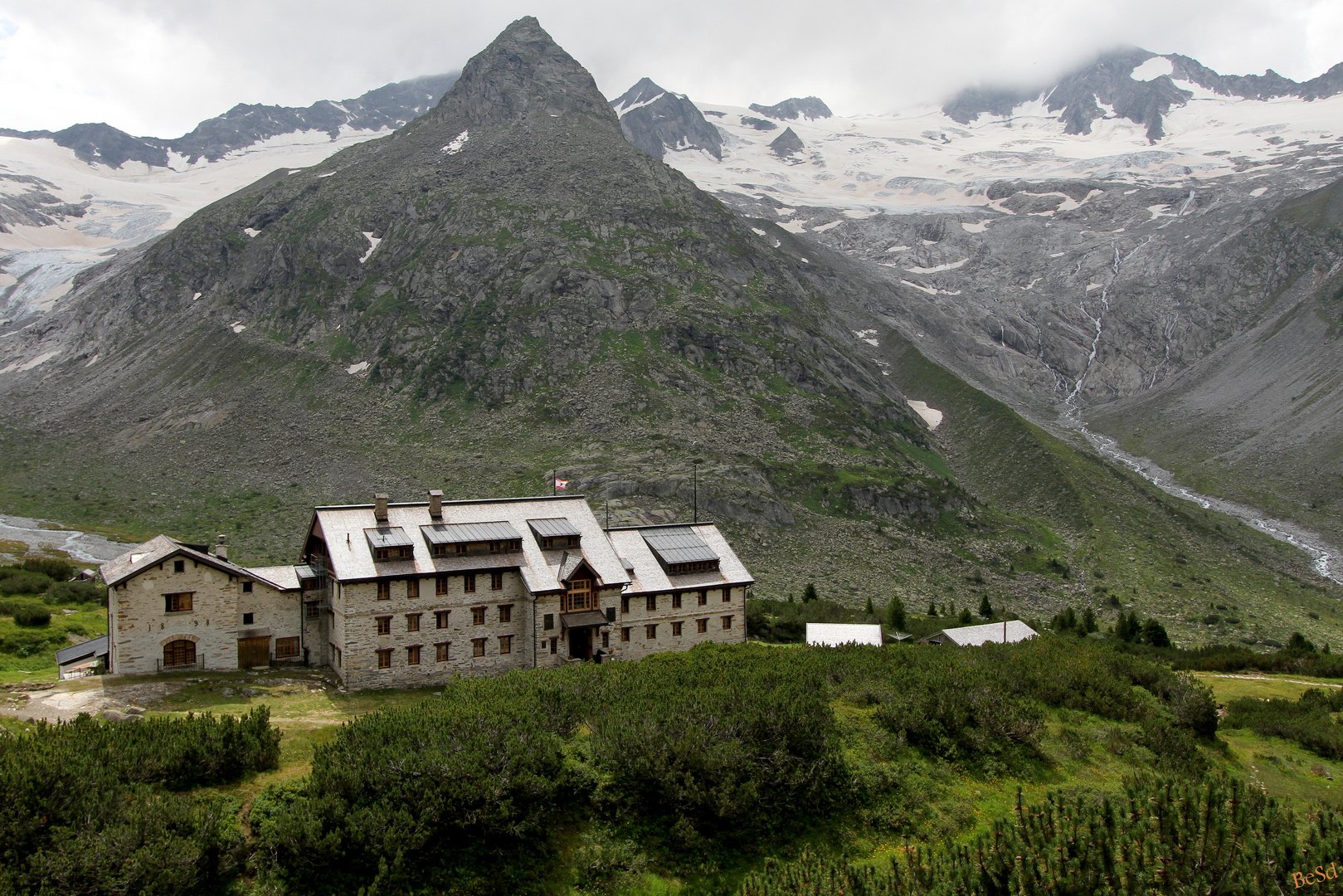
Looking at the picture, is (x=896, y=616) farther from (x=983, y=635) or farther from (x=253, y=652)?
(x=253, y=652)

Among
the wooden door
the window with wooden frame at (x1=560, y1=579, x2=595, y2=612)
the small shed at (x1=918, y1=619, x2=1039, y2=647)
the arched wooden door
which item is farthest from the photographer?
the small shed at (x1=918, y1=619, x2=1039, y2=647)

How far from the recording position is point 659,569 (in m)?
48.0

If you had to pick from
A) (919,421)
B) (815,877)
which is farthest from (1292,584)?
(815,877)

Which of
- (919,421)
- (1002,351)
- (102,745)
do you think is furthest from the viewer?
(1002,351)

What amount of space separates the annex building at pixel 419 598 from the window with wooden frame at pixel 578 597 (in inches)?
2.8

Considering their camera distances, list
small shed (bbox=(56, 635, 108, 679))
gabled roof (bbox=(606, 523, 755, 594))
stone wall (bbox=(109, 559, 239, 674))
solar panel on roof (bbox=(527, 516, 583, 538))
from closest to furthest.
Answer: stone wall (bbox=(109, 559, 239, 674)) < small shed (bbox=(56, 635, 108, 679)) < solar panel on roof (bbox=(527, 516, 583, 538)) < gabled roof (bbox=(606, 523, 755, 594))

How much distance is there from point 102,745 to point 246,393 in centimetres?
12574

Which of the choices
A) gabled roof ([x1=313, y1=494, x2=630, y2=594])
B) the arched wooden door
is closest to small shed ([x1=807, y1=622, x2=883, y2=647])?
gabled roof ([x1=313, y1=494, x2=630, y2=594])

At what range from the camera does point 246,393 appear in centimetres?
13575

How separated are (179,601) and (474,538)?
13.9 metres

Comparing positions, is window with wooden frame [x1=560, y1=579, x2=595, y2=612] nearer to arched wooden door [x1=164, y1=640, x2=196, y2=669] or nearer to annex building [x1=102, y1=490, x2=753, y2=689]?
annex building [x1=102, y1=490, x2=753, y2=689]

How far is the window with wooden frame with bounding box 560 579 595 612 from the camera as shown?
43812mm

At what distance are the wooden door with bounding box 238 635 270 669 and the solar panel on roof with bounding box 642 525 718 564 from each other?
21348 millimetres

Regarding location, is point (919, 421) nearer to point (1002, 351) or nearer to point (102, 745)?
point (1002, 351)
